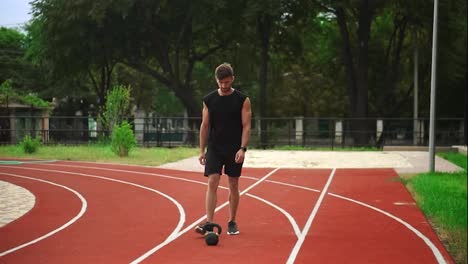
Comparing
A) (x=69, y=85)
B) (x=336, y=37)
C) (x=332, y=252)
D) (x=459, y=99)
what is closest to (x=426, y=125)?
(x=459, y=99)

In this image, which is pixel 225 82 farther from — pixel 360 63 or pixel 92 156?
pixel 360 63

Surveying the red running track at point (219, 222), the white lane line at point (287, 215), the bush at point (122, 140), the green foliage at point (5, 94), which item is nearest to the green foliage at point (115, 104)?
the bush at point (122, 140)

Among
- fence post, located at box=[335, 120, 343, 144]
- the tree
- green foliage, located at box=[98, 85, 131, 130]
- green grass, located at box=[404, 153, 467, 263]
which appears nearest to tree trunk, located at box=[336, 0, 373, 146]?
fence post, located at box=[335, 120, 343, 144]

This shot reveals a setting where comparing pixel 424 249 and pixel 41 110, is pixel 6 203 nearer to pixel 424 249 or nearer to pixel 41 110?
pixel 424 249

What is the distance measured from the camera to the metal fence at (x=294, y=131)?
3098cm

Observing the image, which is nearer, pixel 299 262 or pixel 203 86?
pixel 299 262

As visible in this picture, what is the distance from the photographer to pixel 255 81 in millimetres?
50750

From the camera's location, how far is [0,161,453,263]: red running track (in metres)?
6.51

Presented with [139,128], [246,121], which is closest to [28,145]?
[139,128]

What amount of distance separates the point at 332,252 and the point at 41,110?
3025cm

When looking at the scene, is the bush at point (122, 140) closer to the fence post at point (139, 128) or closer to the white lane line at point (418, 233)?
the fence post at point (139, 128)

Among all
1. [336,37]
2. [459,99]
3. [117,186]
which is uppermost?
[336,37]

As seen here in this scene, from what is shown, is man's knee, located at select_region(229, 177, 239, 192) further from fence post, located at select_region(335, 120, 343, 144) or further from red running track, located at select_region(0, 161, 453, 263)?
fence post, located at select_region(335, 120, 343, 144)

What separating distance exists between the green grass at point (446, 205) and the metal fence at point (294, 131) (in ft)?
52.9
